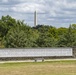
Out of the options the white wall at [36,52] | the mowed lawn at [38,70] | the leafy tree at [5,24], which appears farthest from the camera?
the leafy tree at [5,24]

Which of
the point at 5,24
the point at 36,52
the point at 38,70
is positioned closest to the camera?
the point at 38,70

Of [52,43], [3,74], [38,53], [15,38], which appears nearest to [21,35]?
[15,38]

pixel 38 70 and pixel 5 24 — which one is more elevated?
pixel 5 24

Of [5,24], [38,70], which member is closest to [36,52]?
[38,70]

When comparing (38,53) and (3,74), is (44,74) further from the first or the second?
(38,53)

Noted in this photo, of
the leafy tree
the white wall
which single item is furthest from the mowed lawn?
the leafy tree

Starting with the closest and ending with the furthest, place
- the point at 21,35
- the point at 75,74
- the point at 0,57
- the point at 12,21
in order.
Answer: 1. the point at 75,74
2. the point at 0,57
3. the point at 21,35
4. the point at 12,21

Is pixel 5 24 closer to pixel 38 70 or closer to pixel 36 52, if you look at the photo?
pixel 36 52

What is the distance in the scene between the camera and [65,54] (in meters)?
48.8

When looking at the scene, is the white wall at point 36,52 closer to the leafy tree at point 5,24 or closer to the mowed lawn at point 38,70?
the mowed lawn at point 38,70

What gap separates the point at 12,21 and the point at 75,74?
3193 inches

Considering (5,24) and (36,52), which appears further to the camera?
(5,24)

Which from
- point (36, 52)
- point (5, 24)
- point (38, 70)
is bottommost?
point (38, 70)

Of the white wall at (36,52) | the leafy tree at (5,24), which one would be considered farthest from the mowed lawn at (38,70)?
the leafy tree at (5,24)
